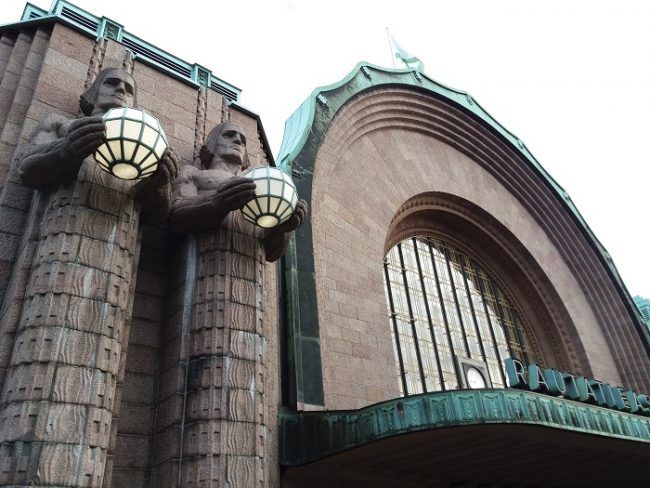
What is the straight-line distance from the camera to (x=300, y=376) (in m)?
8.80

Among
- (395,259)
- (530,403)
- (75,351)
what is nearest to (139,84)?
(75,351)

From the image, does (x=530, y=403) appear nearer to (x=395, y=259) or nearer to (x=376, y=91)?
(x=395, y=259)

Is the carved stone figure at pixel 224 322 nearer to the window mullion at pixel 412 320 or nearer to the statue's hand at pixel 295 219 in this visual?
the statue's hand at pixel 295 219

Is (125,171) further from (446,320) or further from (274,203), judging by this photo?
(446,320)

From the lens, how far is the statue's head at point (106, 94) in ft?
23.7

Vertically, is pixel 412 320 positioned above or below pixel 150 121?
above

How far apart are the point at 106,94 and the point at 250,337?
12.4ft

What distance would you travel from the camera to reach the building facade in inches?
220

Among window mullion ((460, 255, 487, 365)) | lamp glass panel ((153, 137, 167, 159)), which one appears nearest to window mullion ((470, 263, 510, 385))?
window mullion ((460, 255, 487, 365))

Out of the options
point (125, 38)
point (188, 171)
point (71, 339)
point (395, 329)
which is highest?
point (125, 38)

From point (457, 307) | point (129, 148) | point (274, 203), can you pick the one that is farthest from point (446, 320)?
point (129, 148)

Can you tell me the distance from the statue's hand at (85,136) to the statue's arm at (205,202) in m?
1.60

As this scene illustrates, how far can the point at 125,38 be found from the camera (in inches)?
370

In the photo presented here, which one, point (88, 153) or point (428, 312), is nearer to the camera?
point (88, 153)
